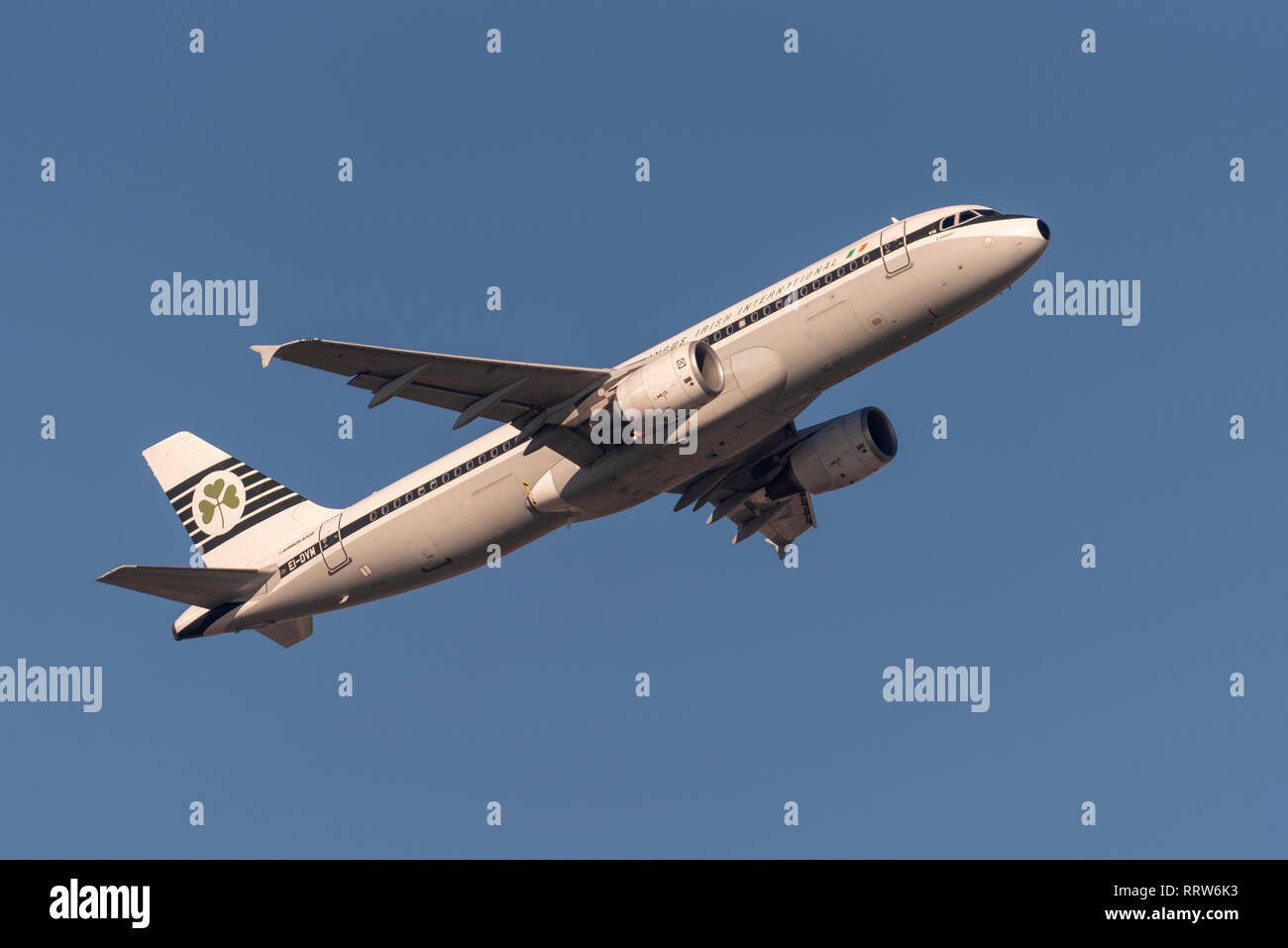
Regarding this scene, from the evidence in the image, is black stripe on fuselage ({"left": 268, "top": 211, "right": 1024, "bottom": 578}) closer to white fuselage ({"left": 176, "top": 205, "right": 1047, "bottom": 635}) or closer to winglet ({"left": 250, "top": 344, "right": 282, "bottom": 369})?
white fuselage ({"left": 176, "top": 205, "right": 1047, "bottom": 635})

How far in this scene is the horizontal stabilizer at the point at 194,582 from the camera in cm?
4616

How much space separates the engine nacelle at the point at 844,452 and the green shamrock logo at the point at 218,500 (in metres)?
20.3

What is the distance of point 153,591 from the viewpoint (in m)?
47.4

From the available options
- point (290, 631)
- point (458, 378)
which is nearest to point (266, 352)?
point (458, 378)

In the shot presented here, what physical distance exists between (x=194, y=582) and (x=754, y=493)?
18394 mm

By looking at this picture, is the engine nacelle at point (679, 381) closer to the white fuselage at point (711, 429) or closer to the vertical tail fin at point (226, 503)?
the white fuselage at point (711, 429)

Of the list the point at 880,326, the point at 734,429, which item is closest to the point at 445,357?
the point at 734,429

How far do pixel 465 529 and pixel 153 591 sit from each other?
1078 centimetres

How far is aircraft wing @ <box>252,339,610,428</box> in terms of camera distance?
130 ft

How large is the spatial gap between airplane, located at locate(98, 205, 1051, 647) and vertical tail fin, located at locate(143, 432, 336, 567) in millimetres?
290

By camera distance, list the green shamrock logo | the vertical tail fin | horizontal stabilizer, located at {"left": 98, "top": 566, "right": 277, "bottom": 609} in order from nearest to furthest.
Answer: horizontal stabilizer, located at {"left": 98, "top": 566, "right": 277, "bottom": 609}, the vertical tail fin, the green shamrock logo

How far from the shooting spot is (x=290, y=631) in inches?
2031

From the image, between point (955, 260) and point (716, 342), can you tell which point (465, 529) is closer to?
point (716, 342)

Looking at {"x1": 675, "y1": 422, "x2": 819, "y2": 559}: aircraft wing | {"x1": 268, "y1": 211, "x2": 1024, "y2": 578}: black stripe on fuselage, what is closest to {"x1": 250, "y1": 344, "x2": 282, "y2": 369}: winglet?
{"x1": 268, "y1": 211, "x2": 1024, "y2": 578}: black stripe on fuselage
